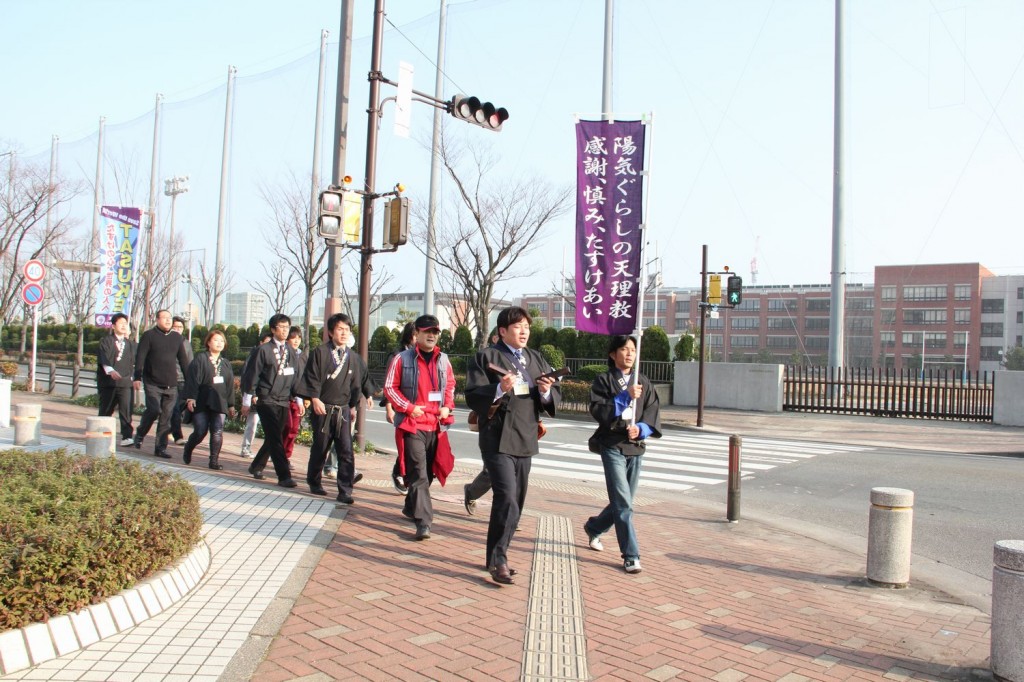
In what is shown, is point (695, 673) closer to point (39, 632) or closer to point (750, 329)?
point (39, 632)

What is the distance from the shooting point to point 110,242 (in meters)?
23.8

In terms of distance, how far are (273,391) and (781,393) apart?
17452 mm

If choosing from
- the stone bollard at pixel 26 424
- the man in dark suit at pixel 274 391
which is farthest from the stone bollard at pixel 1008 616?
the stone bollard at pixel 26 424

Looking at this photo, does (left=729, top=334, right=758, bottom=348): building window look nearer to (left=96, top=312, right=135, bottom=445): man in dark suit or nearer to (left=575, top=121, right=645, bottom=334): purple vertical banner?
(left=575, top=121, right=645, bottom=334): purple vertical banner

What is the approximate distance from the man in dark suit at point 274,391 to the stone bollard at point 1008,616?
20.7ft

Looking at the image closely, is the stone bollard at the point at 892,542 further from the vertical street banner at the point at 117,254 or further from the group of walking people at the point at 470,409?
the vertical street banner at the point at 117,254

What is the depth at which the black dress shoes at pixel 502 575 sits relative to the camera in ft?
17.3

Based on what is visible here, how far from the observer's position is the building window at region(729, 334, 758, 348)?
72.8 meters

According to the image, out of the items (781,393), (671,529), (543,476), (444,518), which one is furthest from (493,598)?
(781,393)

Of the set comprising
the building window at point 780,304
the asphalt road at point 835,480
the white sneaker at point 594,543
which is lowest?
the asphalt road at point 835,480

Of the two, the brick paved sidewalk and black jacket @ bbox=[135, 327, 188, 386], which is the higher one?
black jacket @ bbox=[135, 327, 188, 386]

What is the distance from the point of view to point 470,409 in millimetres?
6293

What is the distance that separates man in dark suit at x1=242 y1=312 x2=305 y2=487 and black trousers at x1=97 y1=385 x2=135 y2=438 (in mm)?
2559

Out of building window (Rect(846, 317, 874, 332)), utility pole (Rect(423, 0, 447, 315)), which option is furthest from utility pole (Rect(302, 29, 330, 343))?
building window (Rect(846, 317, 874, 332))
